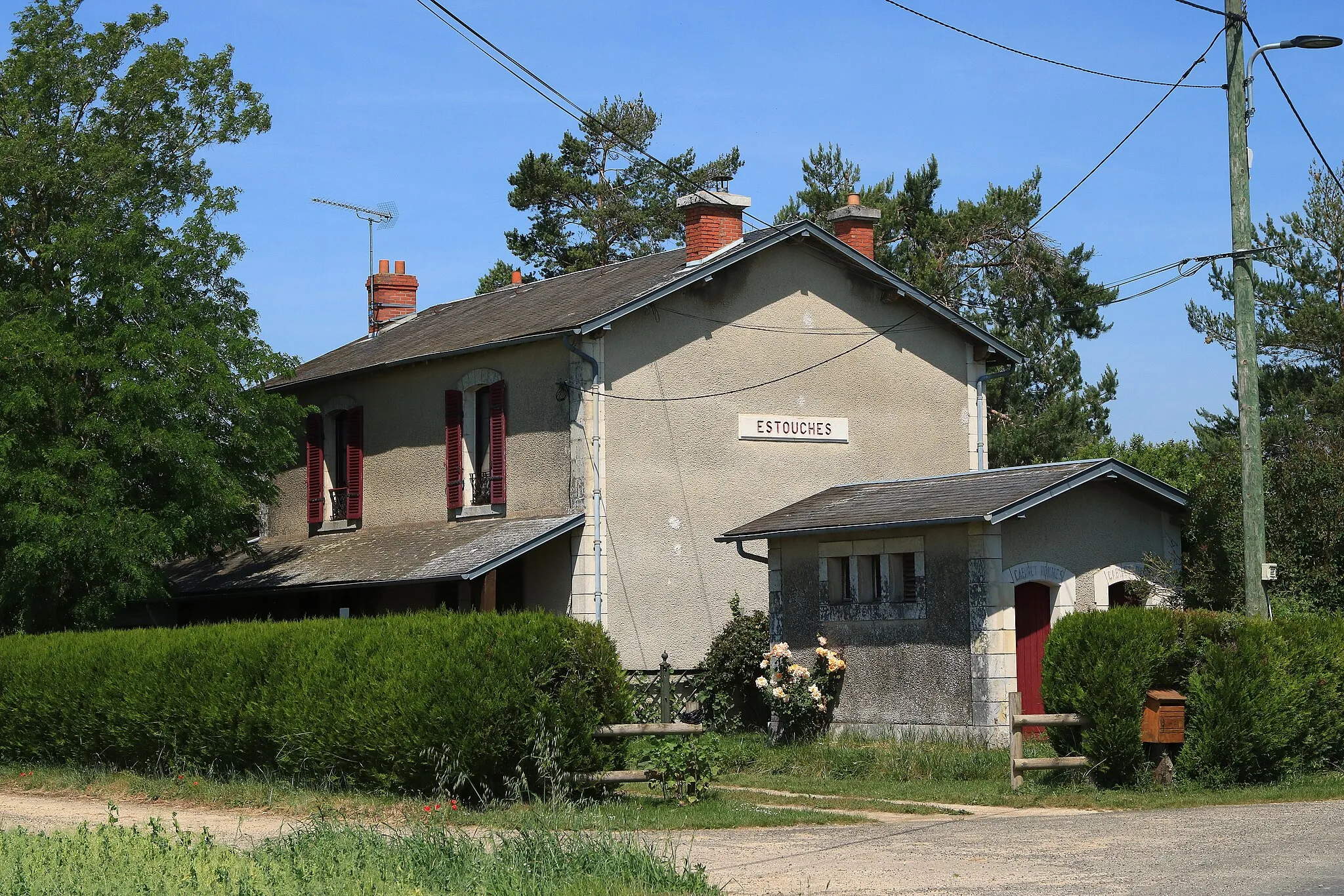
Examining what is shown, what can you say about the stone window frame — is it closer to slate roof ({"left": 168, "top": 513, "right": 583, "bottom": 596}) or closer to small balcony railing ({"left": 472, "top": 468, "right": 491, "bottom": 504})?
slate roof ({"left": 168, "top": 513, "right": 583, "bottom": 596})

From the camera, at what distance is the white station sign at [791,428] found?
22.6 metres

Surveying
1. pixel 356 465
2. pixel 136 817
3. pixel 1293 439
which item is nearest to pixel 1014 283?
pixel 1293 439

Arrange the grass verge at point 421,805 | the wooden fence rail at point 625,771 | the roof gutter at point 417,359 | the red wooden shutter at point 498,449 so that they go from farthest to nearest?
the red wooden shutter at point 498,449 < the roof gutter at point 417,359 < the wooden fence rail at point 625,771 < the grass verge at point 421,805

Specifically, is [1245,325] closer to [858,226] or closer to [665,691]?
[665,691]

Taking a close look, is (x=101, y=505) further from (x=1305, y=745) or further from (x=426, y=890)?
(x=1305, y=745)

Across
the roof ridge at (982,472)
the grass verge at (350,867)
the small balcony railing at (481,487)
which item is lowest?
the grass verge at (350,867)

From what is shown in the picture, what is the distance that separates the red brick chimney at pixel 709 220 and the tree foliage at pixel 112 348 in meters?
6.32

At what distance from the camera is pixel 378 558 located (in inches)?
892

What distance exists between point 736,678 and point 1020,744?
265 inches

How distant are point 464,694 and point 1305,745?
7.96 metres

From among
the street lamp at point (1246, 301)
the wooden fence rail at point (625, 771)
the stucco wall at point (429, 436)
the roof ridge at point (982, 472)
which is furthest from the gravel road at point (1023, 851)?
the stucco wall at point (429, 436)

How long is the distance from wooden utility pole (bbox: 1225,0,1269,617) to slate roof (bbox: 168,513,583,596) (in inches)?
Result: 348

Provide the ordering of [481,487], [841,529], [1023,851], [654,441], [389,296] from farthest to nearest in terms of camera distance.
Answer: [389,296], [481,487], [654,441], [841,529], [1023,851]

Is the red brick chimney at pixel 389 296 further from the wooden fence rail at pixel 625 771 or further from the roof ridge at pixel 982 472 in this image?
the wooden fence rail at pixel 625 771
